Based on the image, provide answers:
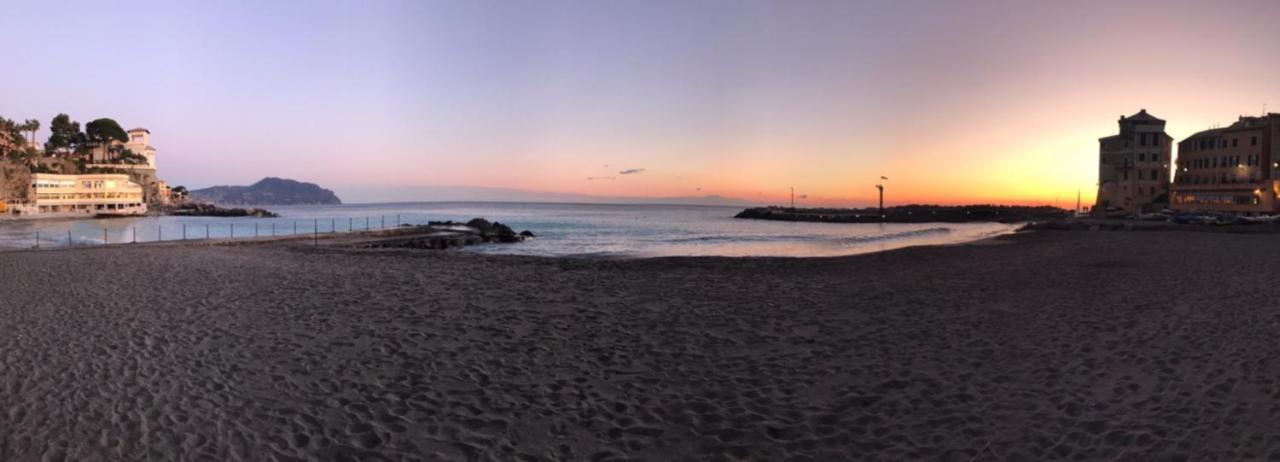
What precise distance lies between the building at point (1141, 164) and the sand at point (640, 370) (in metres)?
69.3

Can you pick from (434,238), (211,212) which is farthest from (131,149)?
(434,238)

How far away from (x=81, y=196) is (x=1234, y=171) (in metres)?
169

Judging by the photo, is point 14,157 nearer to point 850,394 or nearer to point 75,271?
point 75,271

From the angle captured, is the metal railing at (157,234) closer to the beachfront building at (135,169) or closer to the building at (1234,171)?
the beachfront building at (135,169)

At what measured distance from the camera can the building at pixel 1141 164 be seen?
234 feet

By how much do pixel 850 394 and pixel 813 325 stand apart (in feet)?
14.7

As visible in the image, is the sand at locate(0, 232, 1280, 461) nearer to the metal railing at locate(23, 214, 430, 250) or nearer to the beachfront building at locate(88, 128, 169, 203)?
the metal railing at locate(23, 214, 430, 250)

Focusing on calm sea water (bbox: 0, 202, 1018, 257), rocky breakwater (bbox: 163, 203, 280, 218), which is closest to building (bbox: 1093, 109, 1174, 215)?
calm sea water (bbox: 0, 202, 1018, 257)

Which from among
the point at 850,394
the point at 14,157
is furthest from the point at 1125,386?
the point at 14,157

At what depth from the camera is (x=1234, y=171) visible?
6525 cm

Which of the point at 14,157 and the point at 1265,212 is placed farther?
the point at 14,157

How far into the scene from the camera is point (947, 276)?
1975 cm

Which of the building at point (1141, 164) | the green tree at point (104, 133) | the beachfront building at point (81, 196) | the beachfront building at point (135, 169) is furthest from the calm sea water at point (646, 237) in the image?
the green tree at point (104, 133)

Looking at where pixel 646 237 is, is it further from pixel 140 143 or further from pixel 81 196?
pixel 140 143
